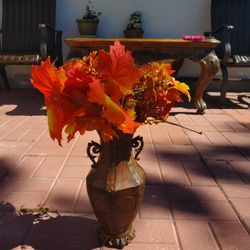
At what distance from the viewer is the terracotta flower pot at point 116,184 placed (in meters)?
1.57

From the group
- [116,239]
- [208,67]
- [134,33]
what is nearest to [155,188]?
[116,239]

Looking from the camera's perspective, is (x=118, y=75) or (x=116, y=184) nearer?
(x=118, y=75)

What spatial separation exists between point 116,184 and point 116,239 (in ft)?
0.99

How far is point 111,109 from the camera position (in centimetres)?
129

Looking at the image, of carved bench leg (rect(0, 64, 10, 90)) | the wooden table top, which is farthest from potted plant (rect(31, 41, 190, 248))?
Result: carved bench leg (rect(0, 64, 10, 90))

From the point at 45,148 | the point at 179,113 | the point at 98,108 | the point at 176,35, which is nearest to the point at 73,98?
the point at 98,108

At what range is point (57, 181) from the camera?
243 cm

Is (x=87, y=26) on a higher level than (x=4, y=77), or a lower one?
higher

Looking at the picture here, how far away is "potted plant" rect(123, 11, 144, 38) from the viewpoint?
531 cm

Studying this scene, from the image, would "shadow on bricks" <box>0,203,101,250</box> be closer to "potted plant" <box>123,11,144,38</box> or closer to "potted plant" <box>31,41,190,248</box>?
"potted plant" <box>31,41,190,248</box>

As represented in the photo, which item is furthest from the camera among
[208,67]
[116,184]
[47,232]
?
[208,67]

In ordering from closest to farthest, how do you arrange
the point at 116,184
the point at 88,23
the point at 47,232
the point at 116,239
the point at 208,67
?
1. the point at 116,184
2. the point at 116,239
3. the point at 47,232
4. the point at 208,67
5. the point at 88,23

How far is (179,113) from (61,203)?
256 centimetres

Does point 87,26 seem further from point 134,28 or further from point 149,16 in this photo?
point 149,16
